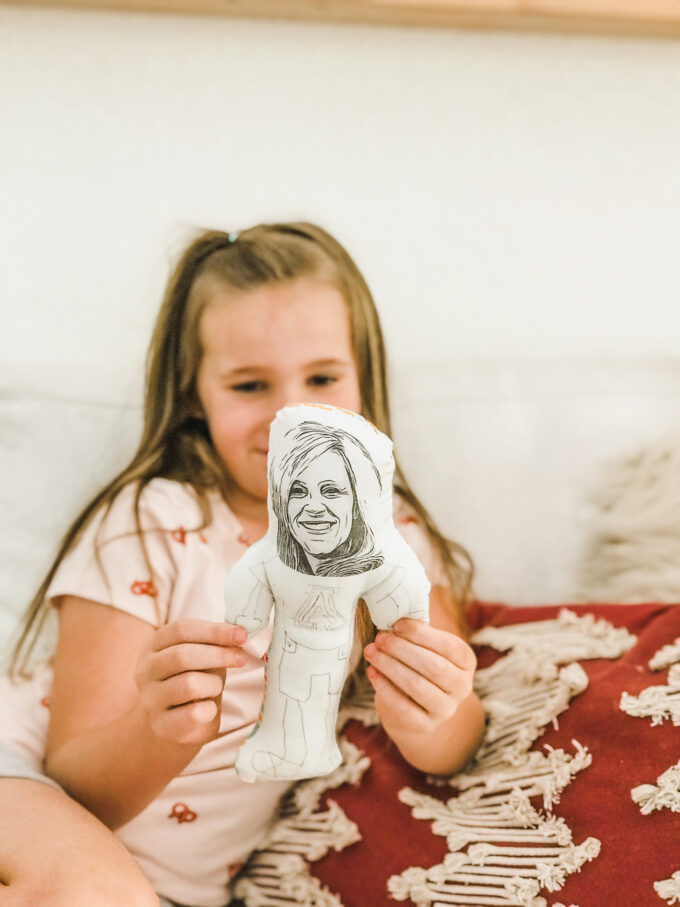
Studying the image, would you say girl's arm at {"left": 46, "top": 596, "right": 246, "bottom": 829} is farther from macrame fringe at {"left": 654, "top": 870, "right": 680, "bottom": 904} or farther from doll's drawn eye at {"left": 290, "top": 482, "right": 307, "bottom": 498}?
macrame fringe at {"left": 654, "top": 870, "right": 680, "bottom": 904}

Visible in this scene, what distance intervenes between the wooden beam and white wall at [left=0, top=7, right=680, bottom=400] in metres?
0.01

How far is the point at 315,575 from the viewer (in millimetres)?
467

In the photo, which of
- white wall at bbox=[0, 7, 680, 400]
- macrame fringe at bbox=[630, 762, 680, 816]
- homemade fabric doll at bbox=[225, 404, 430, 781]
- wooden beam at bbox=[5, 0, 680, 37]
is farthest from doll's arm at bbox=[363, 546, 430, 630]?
wooden beam at bbox=[5, 0, 680, 37]

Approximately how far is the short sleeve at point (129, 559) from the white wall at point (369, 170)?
27 centimetres

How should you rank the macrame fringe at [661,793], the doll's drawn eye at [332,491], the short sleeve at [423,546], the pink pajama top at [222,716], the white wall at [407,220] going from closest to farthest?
the doll's drawn eye at [332,491] → the macrame fringe at [661,793] → the pink pajama top at [222,716] → the short sleeve at [423,546] → the white wall at [407,220]

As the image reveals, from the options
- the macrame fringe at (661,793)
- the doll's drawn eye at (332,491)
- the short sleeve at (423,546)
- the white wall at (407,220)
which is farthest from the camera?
the white wall at (407,220)

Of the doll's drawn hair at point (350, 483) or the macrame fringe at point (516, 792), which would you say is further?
the macrame fringe at point (516, 792)

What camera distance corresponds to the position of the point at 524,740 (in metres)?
0.67

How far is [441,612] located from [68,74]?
0.76 meters

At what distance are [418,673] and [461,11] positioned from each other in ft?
2.70

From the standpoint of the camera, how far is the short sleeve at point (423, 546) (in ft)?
2.67

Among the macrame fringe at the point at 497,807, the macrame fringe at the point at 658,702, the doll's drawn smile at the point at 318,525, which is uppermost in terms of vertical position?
the doll's drawn smile at the point at 318,525

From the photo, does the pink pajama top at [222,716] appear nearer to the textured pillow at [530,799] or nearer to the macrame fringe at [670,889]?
the textured pillow at [530,799]

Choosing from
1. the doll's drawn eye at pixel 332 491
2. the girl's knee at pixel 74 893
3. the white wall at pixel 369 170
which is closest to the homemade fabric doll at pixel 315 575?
the doll's drawn eye at pixel 332 491
